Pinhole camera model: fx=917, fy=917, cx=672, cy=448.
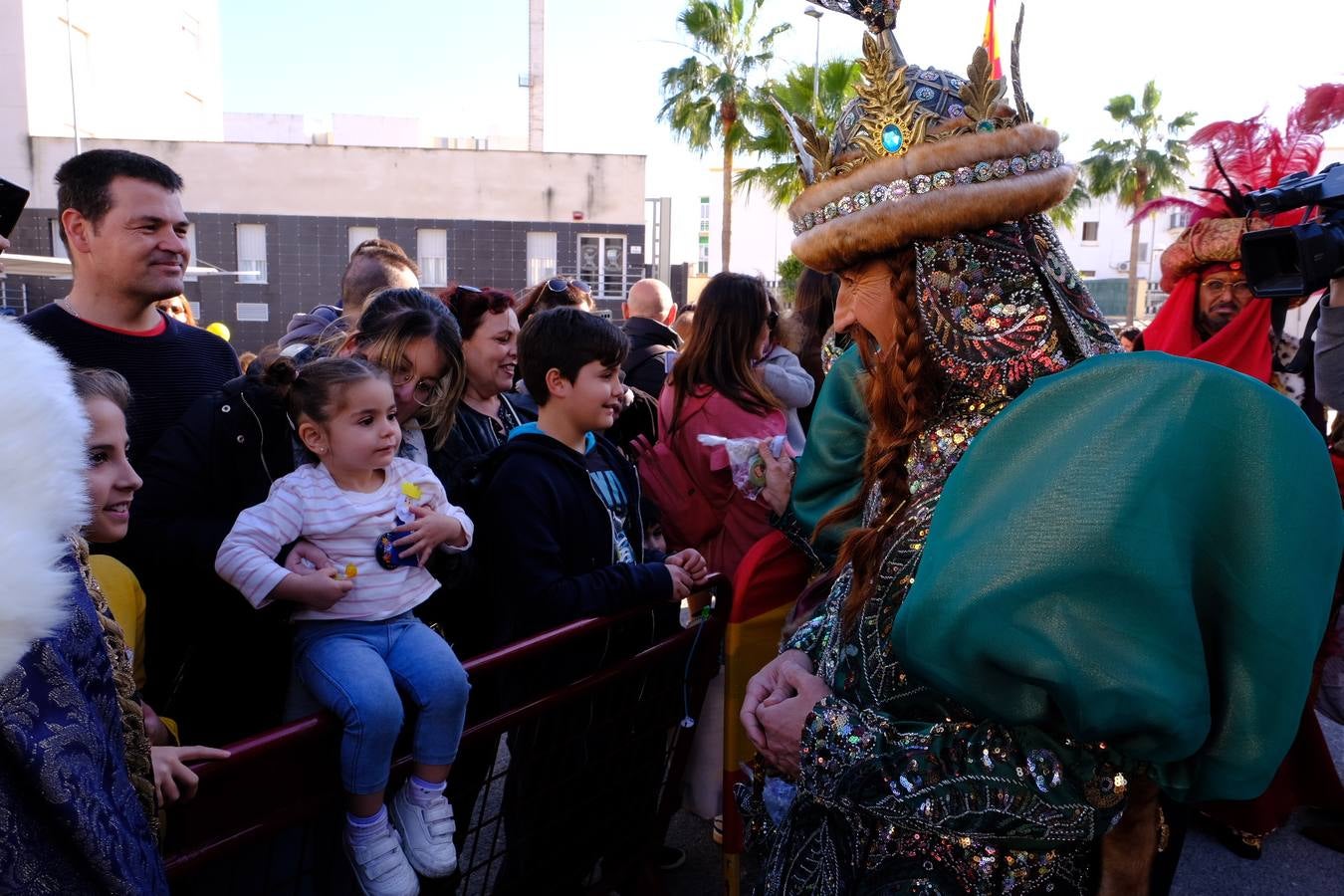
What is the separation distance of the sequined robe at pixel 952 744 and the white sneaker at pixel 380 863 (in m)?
0.90

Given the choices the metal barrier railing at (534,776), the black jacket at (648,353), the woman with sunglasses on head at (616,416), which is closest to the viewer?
the metal barrier railing at (534,776)

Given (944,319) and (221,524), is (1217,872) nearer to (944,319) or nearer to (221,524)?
(944,319)

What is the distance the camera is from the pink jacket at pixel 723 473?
3.69 metres

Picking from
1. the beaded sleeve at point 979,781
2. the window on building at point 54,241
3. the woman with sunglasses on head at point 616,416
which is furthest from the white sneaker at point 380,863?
the window on building at point 54,241

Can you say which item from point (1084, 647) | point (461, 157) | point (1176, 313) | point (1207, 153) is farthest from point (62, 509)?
point (461, 157)

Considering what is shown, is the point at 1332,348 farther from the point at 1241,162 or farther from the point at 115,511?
the point at 115,511

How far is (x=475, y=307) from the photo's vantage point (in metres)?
3.53

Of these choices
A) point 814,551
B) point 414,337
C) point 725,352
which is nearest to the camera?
point 814,551

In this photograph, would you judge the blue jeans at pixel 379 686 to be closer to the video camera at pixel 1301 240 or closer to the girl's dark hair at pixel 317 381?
the girl's dark hair at pixel 317 381

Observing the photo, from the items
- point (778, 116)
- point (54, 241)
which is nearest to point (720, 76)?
point (778, 116)

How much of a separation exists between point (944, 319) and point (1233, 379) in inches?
18.3

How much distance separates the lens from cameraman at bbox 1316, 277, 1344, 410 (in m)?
2.91

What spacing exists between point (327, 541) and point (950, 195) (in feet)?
5.82

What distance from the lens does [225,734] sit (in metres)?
2.48
